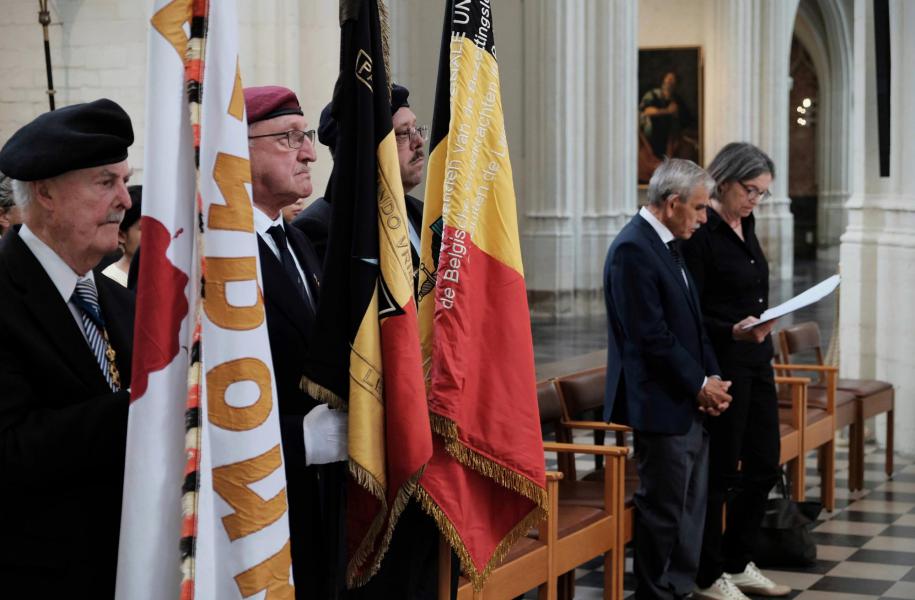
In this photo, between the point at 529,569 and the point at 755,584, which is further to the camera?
the point at 755,584

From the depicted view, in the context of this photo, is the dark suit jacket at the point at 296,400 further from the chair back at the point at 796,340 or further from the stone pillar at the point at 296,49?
the stone pillar at the point at 296,49

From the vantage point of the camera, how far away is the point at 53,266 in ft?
7.61

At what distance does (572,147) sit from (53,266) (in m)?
15.5

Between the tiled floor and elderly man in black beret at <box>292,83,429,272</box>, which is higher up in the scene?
elderly man in black beret at <box>292,83,429,272</box>

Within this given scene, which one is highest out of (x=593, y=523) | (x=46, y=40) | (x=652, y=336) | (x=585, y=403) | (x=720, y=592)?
(x=46, y=40)

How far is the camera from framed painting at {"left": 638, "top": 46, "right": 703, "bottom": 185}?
24969 millimetres

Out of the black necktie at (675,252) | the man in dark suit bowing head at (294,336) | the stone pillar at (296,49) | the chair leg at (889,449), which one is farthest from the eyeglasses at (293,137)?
the chair leg at (889,449)

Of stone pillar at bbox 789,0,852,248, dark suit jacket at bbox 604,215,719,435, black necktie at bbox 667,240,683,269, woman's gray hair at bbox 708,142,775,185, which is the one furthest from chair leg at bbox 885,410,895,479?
stone pillar at bbox 789,0,852,248

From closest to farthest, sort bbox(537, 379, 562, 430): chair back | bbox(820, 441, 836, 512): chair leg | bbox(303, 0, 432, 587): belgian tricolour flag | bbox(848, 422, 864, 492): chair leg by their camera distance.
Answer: bbox(303, 0, 432, 587): belgian tricolour flag, bbox(537, 379, 562, 430): chair back, bbox(820, 441, 836, 512): chair leg, bbox(848, 422, 864, 492): chair leg

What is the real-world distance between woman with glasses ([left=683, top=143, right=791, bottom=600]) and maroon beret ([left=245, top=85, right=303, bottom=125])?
2.77 meters

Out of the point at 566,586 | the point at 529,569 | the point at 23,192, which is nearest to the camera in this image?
the point at 23,192

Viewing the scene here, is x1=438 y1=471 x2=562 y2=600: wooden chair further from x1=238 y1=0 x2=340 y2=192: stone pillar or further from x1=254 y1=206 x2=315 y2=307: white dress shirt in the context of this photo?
x1=238 y1=0 x2=340 y2=192: stone pillar

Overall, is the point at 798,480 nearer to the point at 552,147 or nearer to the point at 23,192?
the point at 23,192

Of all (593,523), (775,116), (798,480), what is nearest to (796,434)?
(798,480)
